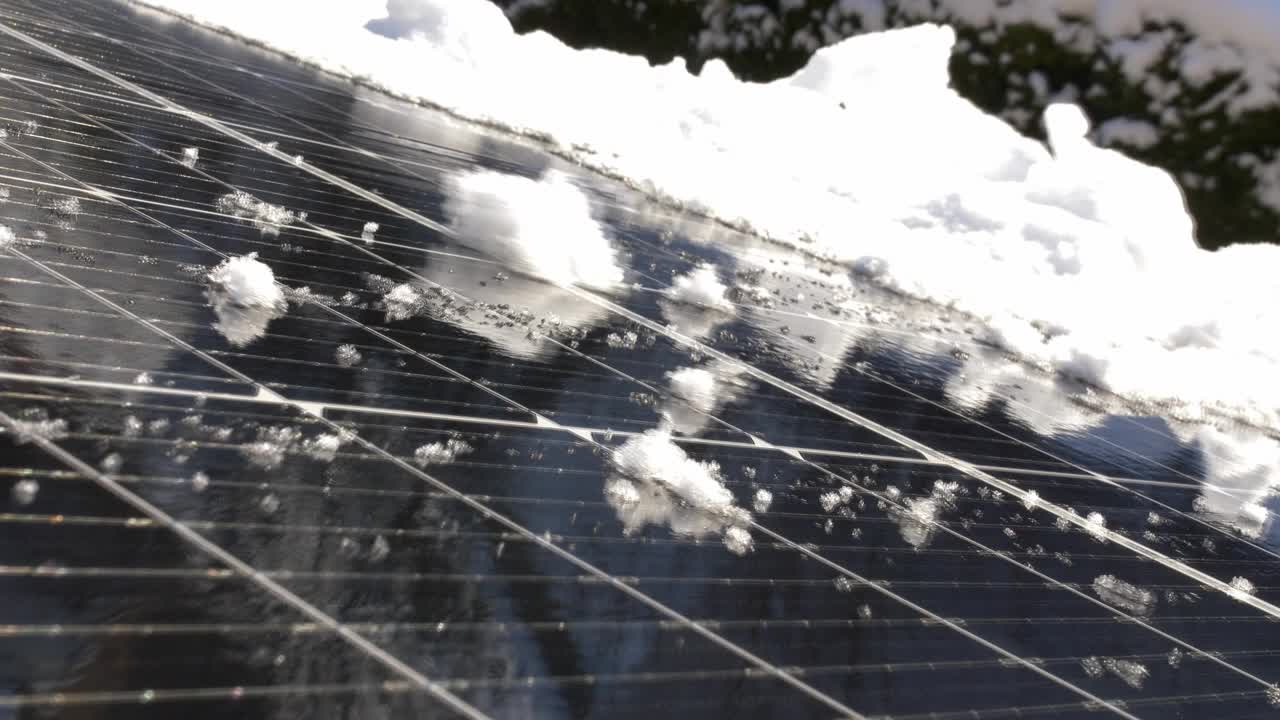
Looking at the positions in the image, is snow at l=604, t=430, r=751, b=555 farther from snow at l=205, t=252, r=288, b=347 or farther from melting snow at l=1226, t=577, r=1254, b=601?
melting snow at l=1226, t=577, r=1254, b=601

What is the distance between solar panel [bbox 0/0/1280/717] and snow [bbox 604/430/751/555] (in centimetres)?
2

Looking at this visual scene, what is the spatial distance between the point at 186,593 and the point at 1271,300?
1292 cm

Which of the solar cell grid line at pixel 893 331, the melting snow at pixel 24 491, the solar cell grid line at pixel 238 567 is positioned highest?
the solar cell grid line at pixel 893 331

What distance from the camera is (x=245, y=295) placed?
3.56 metres

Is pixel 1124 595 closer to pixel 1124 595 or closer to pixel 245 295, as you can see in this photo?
pixel 1124 595

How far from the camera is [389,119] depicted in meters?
8.48

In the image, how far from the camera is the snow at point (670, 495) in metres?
3.12

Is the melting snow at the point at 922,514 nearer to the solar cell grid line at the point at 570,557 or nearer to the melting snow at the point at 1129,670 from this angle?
the melting snow at the point at 1129,670

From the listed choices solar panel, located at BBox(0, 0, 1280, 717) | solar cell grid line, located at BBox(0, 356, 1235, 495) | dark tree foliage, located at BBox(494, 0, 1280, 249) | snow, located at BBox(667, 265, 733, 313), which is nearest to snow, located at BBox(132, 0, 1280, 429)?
dark tree foliage, located at BBox(494, 0, 1280, 249)

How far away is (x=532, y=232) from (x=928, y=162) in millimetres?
9181

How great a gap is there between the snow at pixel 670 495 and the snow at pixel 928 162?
4725mm

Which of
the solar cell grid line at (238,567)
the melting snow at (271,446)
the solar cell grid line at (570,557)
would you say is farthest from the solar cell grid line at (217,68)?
the solar cell grid line at (238,567)

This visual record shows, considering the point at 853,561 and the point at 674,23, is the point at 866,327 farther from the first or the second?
the point at 674,23

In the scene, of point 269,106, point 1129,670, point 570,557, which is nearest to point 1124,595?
point 1129,670
